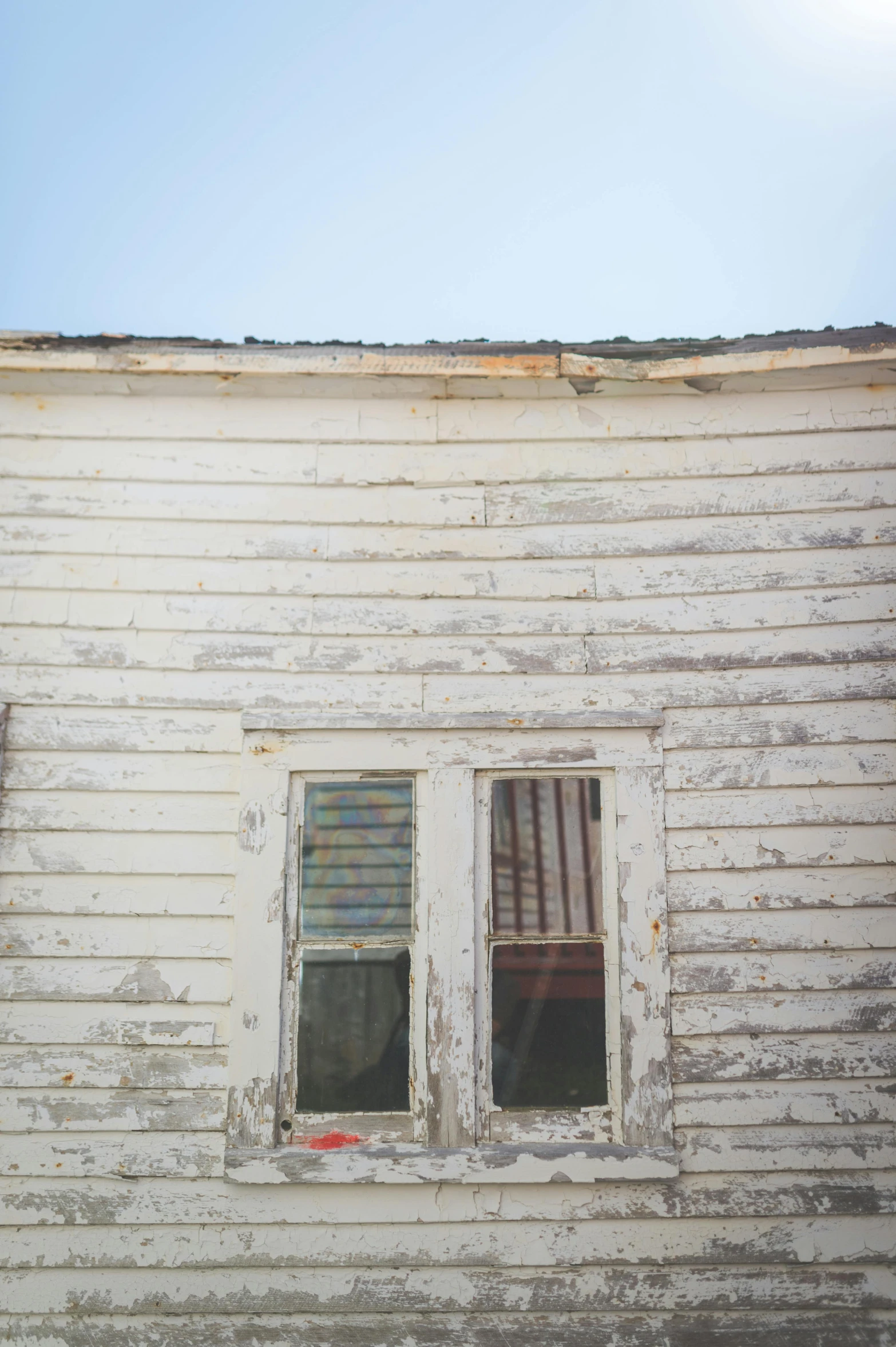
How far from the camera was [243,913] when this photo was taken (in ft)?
11.3

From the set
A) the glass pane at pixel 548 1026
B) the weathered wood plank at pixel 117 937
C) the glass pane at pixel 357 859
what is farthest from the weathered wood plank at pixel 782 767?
the weathered wood plank at pixel 117 937

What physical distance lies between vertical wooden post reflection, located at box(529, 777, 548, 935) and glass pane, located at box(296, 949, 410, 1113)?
0.52 m

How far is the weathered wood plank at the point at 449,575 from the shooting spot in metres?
3.66

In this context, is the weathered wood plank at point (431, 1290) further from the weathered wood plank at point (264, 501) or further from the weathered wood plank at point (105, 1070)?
the weathered wood plank at point (264, 501)

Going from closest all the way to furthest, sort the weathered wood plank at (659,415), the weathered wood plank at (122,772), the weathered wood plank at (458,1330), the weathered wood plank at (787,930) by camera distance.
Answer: the weathered wood plank at (458,1330) < the weathered wood plank at (787,930) < the weathered wood plank at (122,772) < the weathered wood plank at (659,415)

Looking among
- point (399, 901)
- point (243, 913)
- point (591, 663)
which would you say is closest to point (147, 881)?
point (243, 913)

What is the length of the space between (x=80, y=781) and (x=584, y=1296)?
2.61 m

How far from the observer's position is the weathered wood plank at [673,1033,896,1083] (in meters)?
3.37

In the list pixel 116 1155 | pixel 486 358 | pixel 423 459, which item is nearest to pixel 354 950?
pixel 116 1155

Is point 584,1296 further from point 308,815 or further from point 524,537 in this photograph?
point 524,537

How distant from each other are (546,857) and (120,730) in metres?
1.71

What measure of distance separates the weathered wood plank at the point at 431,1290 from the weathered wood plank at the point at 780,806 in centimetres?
157

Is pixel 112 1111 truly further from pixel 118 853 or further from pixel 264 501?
pixel 264 501

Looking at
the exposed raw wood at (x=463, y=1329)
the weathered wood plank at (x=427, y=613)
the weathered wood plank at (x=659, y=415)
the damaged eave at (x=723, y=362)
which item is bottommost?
the exposed raw wood at (x=463, y=1329)
